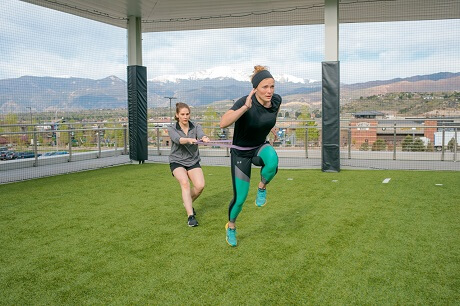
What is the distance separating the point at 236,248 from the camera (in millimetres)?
3904

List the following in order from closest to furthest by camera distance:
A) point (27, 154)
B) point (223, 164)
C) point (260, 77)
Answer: point (260, 77), point (27, 154), point (223, 164)

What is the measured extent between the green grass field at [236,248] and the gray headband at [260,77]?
157 centimetres

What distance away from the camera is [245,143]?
12.8 ft

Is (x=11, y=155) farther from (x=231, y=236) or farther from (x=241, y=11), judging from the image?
(x=231, y=236)

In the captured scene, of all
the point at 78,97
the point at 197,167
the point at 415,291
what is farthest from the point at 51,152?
the point at 415,291

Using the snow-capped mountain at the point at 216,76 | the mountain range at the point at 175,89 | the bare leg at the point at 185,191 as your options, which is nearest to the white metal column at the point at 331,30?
the mountain range at the point at 175,89

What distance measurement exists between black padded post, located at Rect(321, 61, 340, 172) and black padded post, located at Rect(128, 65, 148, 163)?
4977 mm

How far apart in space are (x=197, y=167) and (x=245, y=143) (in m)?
1.39

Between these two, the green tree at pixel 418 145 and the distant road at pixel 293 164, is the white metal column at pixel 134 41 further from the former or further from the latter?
the green tree at pixel 418 145

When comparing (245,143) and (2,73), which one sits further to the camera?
(2,73)

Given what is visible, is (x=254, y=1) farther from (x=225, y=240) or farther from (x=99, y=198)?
(x=225, y=240)

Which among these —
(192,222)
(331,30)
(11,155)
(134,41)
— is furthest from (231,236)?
(134,41)

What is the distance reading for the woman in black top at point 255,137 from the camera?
372cm

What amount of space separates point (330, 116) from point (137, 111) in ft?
17.2
